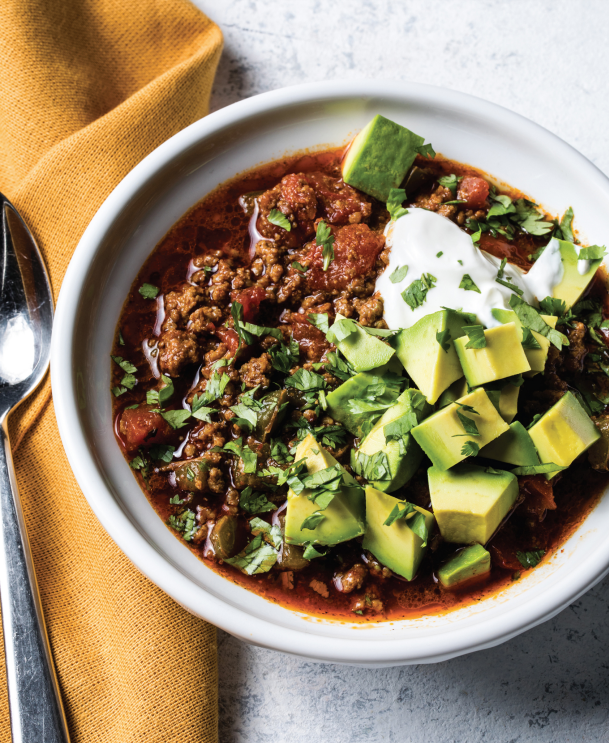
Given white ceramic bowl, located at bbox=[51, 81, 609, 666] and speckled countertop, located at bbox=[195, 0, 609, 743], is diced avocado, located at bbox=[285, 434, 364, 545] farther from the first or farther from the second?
speckled countertop, located at bbox=[195, 0, 609, 743]

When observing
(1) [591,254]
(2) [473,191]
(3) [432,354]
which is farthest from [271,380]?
(1) [591,254]

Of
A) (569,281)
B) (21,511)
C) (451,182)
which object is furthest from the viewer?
(451,182)

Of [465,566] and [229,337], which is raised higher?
[229,337]

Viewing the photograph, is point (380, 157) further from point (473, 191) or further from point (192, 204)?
point (192, 204)

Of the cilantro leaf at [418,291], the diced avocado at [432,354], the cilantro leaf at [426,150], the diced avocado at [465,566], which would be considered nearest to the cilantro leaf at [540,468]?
the diced avocado at [465,566]

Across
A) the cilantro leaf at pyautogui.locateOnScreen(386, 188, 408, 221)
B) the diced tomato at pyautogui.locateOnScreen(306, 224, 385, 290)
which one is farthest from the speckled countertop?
the diced tomato at pyautogui.locateOnScreen(306, 224, 385, 290)
